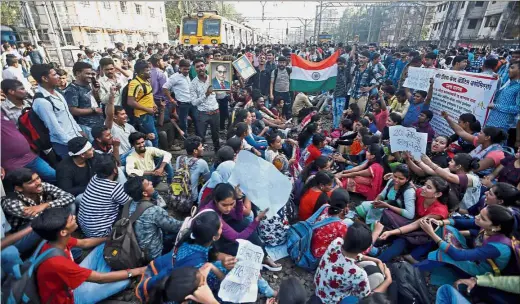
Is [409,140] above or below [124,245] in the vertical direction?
above

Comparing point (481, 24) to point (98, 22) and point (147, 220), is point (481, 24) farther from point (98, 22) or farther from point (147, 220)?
point (147, 220)

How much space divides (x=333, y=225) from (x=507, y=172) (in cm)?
244

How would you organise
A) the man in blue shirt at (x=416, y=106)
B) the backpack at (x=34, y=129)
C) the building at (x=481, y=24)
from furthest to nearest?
the building at (x=481, y=24)
the man in blue shirt at (x=416, y=106)
the backpack at (x=34, y=129)

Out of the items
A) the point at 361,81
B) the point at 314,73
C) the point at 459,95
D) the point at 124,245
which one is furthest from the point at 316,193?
the point at 361,81

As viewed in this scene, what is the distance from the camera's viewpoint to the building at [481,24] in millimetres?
23369

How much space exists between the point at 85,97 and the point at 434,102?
662cm

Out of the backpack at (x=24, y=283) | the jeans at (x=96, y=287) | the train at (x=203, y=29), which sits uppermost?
the train at (x=203, y=29)

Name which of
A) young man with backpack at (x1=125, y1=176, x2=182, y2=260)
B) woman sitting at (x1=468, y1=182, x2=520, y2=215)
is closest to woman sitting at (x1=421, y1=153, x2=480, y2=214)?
woman sitting at (x1=468, y1=182, x2=520, y2=215)

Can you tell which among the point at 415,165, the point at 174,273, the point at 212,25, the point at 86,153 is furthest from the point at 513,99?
the point at 212,25

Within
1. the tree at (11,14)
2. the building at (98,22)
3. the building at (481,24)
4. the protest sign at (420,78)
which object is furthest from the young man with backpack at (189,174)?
the tree at (11,14)

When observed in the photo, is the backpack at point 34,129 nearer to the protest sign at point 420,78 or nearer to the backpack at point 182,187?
the backpack at point 182,187

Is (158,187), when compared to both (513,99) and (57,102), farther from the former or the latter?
(513,99)

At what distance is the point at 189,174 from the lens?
385cm

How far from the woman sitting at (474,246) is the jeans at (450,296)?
0.90 feet
